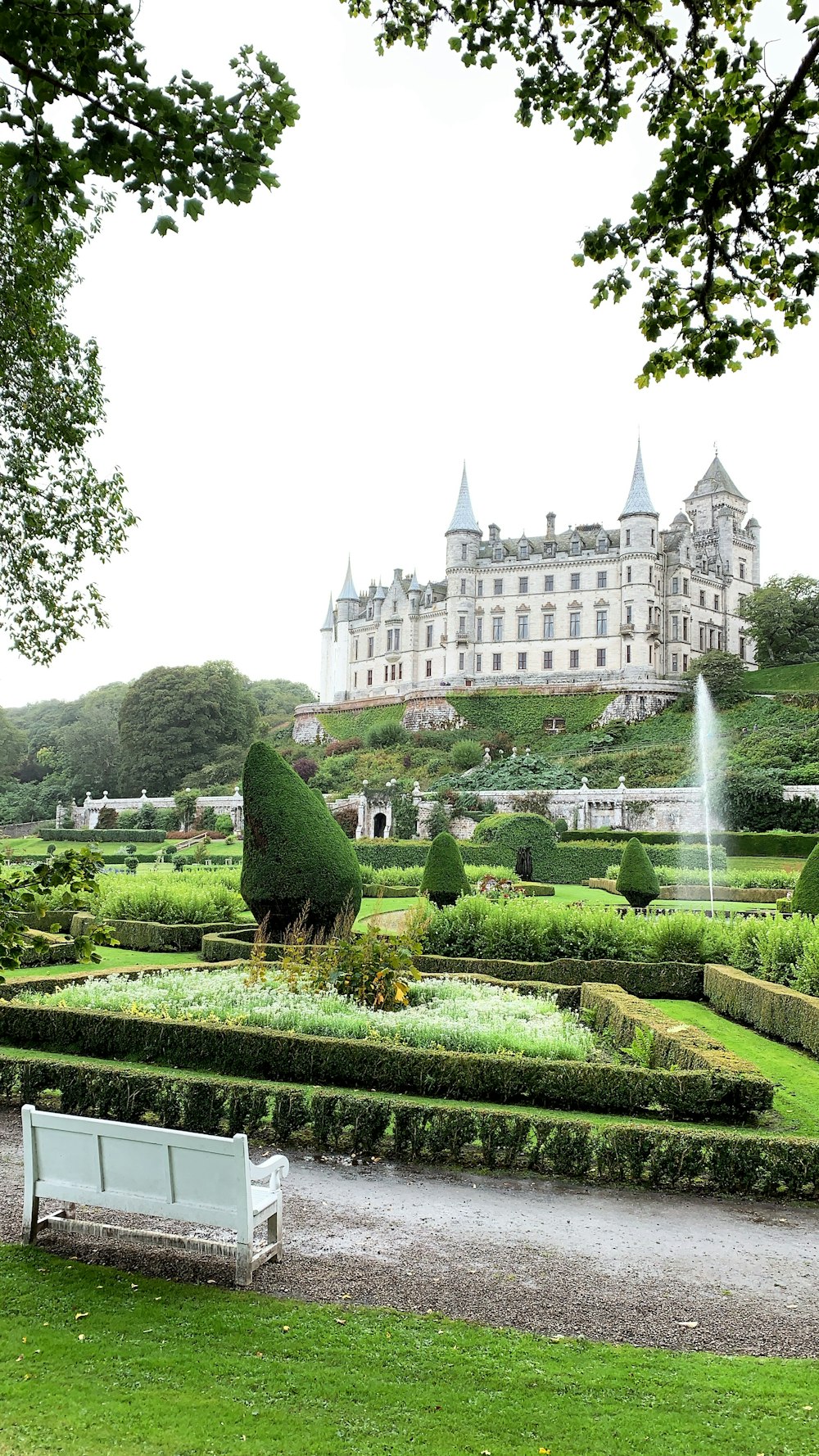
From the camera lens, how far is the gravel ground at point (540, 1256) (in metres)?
4.67

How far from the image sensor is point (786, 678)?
56.5 meters

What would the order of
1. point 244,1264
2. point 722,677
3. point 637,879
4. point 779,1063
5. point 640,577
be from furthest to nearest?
point 640,577
point 722,677
point 637,879
point 779,1063
point 244,1264

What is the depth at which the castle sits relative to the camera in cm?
6166


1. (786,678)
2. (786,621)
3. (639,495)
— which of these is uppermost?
(639,495)

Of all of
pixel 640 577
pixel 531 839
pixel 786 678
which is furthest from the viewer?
pixel 640 577

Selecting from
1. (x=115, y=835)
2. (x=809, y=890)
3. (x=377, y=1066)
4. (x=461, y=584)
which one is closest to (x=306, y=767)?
(x=115, y=835)

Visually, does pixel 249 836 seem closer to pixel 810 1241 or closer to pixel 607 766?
pixel 810 1241

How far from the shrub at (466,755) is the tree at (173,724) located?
658 inches

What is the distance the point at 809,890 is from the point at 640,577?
48935mm

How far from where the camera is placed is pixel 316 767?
192 feet

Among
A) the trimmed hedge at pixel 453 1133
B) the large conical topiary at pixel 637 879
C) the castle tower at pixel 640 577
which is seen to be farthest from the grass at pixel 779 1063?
the castle tower at pixel 640 577

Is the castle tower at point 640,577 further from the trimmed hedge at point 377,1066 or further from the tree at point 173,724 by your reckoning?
the trimmed hedge at point 377,1066

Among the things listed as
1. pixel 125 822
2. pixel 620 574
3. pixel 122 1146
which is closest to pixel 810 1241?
pixel 122 1146

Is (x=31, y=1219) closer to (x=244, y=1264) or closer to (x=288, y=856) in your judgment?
(x=244, y=1264)
